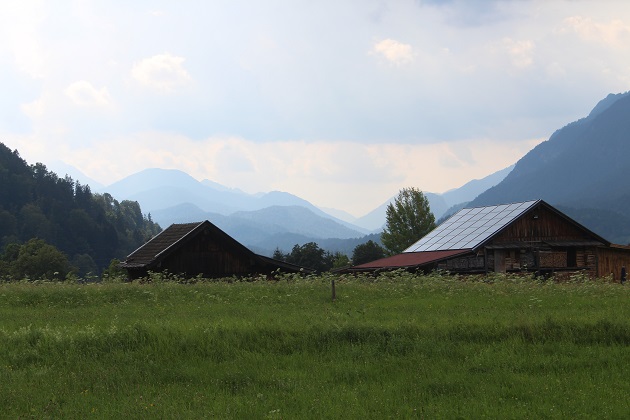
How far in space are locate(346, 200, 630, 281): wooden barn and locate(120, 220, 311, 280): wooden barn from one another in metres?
9.11

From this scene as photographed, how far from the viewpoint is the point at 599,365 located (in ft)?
51.7

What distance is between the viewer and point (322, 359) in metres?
16.5

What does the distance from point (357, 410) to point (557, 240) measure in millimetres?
49185

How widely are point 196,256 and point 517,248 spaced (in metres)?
23.4

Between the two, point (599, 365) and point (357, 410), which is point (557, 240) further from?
point (357, 410)

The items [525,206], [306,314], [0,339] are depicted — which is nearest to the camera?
[0,339]

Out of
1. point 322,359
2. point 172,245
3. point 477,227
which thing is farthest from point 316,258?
point 322,359

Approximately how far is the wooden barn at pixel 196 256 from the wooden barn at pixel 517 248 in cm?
911

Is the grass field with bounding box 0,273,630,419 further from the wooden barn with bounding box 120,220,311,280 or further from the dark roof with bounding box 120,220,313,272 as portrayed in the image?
the wooden barn with bounding box 120,220,311,280

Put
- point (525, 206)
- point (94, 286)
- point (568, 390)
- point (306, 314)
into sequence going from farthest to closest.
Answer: point (525, 206) < point (94, 286) < point (306, 314) < point (568, 390)

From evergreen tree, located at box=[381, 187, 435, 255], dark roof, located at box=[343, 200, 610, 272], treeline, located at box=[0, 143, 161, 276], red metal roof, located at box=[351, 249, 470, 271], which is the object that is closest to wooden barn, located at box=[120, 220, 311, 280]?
red metal roof, located at box=[351, 249, 470, 271]

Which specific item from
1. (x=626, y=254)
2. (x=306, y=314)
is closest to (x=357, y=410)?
(x=306, y=314)

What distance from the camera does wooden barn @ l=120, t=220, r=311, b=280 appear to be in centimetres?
4906

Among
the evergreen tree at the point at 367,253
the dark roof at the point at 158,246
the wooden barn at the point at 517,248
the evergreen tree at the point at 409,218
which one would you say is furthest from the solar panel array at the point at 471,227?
the evergreen tree at the point at 409,218
